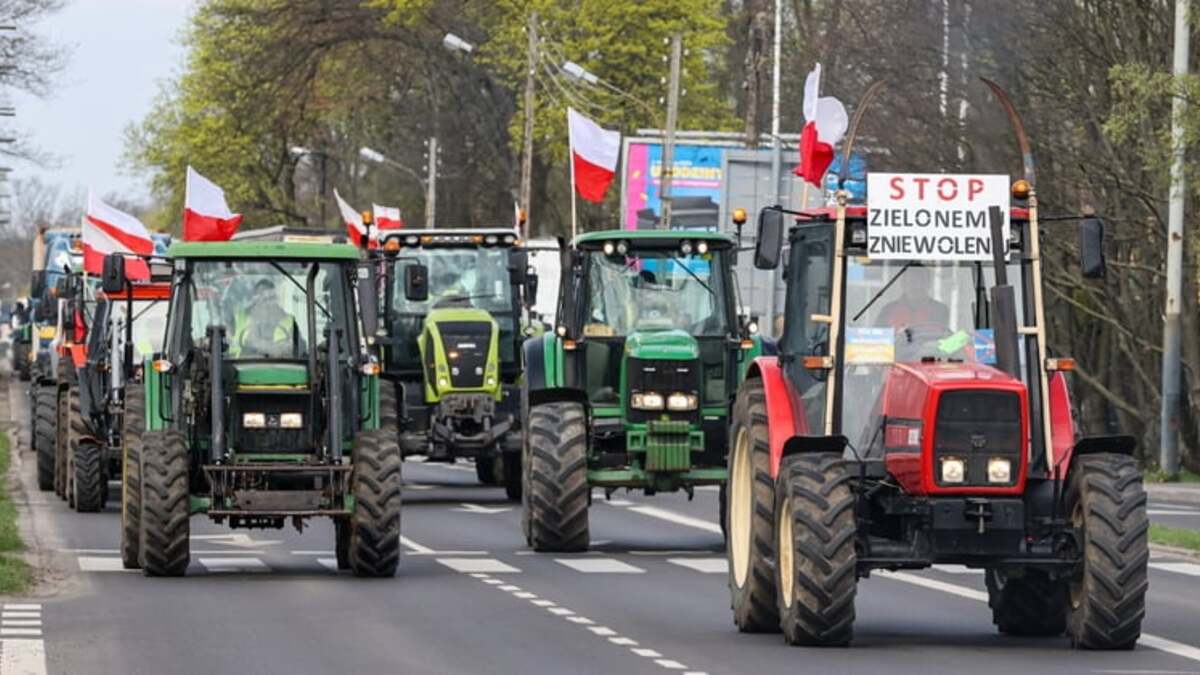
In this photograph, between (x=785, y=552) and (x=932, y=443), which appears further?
(x=785, y=552)

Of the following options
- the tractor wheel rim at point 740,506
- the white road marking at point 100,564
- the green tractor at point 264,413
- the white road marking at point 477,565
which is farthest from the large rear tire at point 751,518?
the white road marking at point 100,564

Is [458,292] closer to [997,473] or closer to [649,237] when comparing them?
[649,237]

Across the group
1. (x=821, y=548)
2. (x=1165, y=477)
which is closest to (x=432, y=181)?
(x=1165, y=477)

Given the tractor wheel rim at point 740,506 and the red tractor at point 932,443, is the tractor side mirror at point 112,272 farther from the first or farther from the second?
the red tractor at point 932,443

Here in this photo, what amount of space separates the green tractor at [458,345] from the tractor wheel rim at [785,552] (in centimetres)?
1659

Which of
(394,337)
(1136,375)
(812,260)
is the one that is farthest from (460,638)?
(1136,375)

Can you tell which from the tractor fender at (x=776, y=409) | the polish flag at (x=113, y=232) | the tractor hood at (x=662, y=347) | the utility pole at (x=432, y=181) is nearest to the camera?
the tractor fender at (x=776, y=409)

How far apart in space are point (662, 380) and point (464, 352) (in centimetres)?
783

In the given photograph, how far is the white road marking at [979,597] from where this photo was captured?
17547mm

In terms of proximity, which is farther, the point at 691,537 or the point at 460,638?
the point at 691,537

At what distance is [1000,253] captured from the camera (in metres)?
17.5

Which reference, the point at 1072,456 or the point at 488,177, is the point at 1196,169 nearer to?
the point at 1072,456

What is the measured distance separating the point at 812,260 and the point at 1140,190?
→ 28.8 m

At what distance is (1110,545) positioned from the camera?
54.7 feet
